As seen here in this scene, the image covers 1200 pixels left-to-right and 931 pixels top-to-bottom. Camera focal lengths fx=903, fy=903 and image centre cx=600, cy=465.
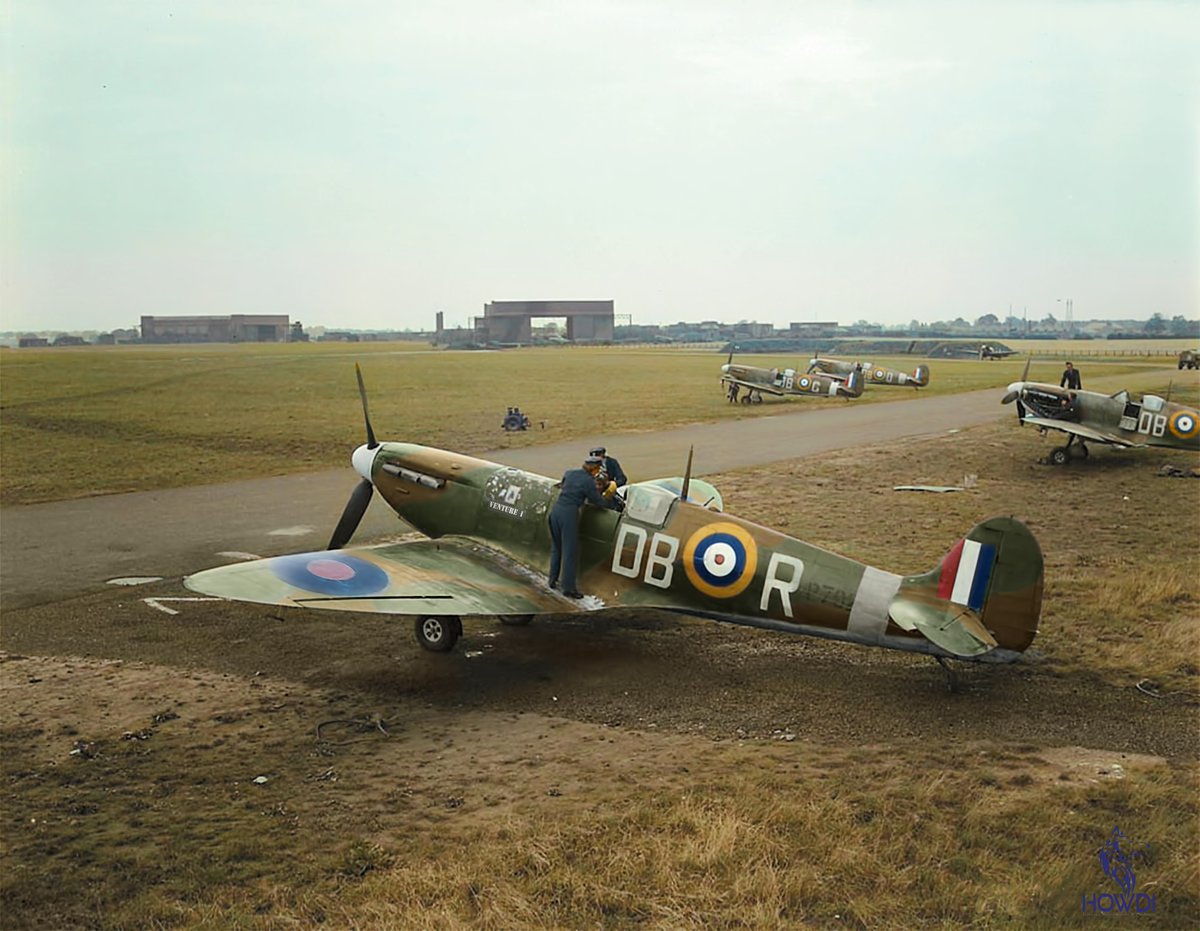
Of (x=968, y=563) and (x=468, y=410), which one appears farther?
(x=468, y=410)

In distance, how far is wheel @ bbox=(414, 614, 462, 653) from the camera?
9.45 meters

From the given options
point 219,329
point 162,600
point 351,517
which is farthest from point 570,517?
point 219,329

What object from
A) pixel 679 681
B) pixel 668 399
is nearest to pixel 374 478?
pixel 679 681

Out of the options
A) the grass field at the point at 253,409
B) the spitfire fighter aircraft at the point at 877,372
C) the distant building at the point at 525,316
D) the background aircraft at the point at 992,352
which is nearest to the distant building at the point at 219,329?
the grass field at the point at 253,409

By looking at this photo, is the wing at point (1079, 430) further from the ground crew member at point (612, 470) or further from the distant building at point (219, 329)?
the distant building at point (219, 329)

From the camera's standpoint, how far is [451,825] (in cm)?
585

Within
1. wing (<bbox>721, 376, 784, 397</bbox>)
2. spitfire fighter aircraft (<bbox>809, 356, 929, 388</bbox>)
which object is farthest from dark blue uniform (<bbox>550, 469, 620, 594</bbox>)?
spitfire fighter aircraft (<bbox>809, 356, 929, 388</bbox>)

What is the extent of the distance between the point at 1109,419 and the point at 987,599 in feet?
55.2

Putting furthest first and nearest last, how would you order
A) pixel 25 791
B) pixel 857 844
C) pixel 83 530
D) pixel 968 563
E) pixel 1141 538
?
1. pixel 83 530
2. pixel 1141 538
3. pixel 968 563
4. pixel 25 791
5. pixel 857 844

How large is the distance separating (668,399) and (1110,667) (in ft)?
106

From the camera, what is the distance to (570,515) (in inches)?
362

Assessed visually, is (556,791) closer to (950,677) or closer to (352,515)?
(950,677)

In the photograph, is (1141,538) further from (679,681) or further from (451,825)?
(451,825)

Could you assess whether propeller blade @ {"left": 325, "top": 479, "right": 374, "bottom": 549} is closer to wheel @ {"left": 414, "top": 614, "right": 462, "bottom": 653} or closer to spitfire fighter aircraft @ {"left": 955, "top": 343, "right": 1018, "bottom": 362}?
wheel @ {"left": 414, "top": 614, "right": 462, "bottom": 653}
